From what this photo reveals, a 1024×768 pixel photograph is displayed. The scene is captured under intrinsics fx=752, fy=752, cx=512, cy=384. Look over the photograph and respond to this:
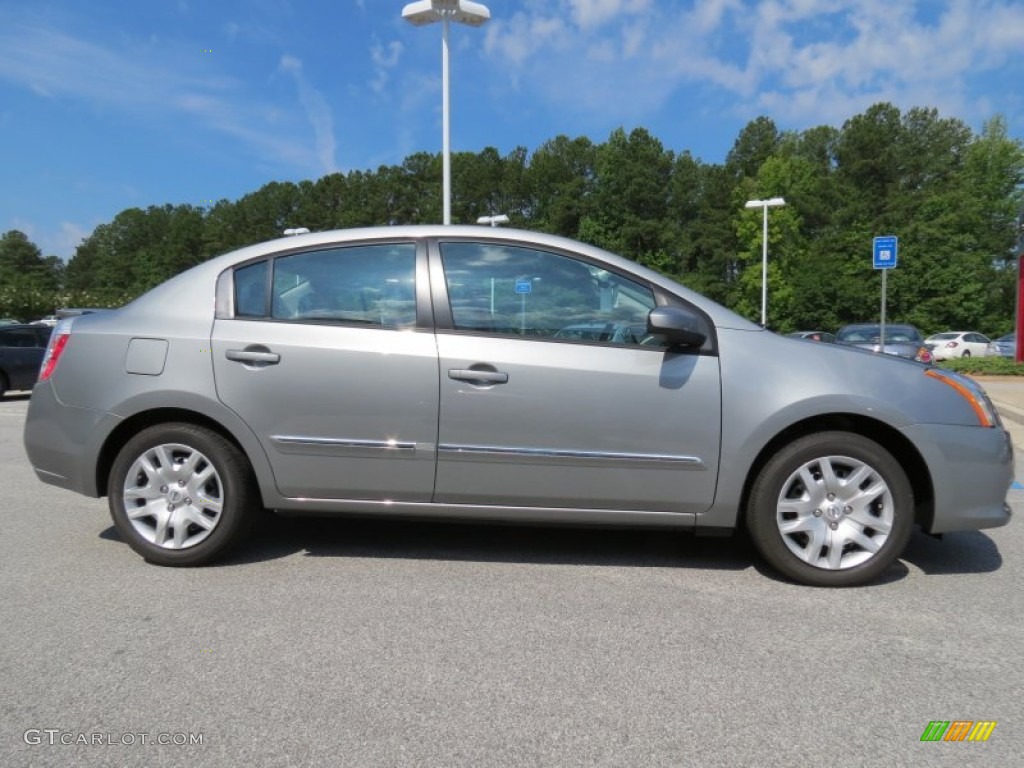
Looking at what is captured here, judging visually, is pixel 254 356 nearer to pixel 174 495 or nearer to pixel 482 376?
pixel 174 495

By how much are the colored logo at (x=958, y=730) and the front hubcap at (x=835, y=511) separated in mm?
1180

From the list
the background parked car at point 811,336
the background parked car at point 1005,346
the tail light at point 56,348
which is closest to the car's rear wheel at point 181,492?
the tail light at point 56,348

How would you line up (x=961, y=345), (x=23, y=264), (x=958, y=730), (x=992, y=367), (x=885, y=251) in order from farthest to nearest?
(x=23, y=264), (x=961, y=345), (x=992, y=367), (x=885, y=251), (x=958, y=730)

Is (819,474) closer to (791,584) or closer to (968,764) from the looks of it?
(791,584)

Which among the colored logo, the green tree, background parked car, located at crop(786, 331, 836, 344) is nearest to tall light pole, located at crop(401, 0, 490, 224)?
background parked car, located at crop(786, 331, 836, 344)

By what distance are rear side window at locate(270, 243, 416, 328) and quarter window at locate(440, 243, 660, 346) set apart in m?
0.23

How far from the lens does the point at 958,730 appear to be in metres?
2.37

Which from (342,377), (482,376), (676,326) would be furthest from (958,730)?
(342,377)

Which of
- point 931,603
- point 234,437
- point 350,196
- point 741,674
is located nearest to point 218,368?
point 234,437

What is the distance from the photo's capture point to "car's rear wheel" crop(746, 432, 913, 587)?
11.6 feet

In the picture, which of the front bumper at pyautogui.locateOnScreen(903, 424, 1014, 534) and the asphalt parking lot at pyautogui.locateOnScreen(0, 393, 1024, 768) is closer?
the asphalt parking lot at pyautogui.locateOnScreen(0, 393, 1024, 768)

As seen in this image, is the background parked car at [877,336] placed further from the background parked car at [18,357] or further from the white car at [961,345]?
the background parked car at [18,357]

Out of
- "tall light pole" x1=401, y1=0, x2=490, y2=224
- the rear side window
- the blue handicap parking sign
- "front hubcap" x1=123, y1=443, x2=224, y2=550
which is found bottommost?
"front hubcap" x1=123, y1=443, x2=224, y2=550

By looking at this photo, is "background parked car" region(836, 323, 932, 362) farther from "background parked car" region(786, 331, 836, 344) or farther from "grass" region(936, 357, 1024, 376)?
"grass" region(936, 357, 1024, 376)
